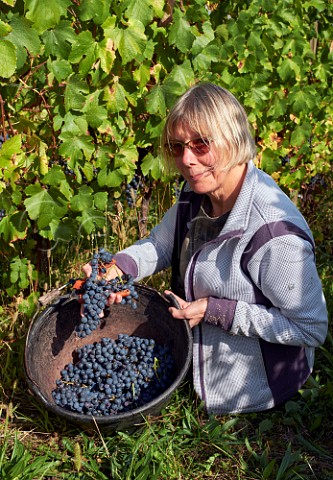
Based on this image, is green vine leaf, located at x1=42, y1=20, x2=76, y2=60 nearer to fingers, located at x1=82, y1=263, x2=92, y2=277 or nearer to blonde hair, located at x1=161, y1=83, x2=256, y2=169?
blonde hair, located at x1=161, y1=83, x2=256, y2=169

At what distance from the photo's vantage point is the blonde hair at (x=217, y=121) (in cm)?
218

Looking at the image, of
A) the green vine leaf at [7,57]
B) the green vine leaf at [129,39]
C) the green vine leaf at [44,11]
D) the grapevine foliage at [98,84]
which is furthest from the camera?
the green vine leaf at [129,39]

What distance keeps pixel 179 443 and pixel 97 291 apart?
0.74 m

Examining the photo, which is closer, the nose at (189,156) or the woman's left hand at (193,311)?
the nose at (189,156)

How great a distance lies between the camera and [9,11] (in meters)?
2.32

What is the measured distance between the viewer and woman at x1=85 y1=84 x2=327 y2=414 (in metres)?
2.20

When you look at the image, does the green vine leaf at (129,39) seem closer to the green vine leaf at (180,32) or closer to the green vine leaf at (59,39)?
the green vine leaf at (59,39)

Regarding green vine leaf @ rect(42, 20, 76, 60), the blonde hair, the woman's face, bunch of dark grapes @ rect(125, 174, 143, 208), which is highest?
green vine leaf @ rect(42, 20, 76, 60)

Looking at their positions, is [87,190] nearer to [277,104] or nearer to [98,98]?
[98,98]

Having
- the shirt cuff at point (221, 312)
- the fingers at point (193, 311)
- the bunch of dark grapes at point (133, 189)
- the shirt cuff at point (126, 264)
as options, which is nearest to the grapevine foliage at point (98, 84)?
the bunch of dark grapes at point (133, 189)

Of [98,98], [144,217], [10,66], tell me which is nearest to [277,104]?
[144,217]

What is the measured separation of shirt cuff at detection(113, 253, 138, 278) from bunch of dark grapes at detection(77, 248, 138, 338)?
86mm

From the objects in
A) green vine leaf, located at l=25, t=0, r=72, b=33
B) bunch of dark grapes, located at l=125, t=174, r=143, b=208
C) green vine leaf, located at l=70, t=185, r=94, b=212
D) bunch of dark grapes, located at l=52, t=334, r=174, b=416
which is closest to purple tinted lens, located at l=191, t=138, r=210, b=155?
green vine leaf, located at l=25, t=0, r=72, b=33

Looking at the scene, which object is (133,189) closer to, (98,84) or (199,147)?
(98,84)
